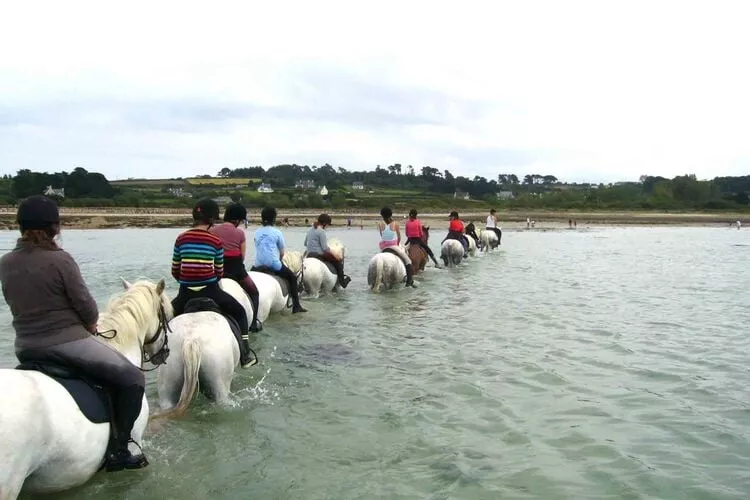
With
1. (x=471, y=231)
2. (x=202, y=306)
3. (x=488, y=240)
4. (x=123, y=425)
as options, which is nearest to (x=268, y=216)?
(x=202, y=306)

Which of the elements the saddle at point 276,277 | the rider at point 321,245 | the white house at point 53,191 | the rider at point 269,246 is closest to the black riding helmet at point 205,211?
the rider at point 269,246

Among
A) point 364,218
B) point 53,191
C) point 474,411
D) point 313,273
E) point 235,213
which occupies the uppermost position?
point 235,213

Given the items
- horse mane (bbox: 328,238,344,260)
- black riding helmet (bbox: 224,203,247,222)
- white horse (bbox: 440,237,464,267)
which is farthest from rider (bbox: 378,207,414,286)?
black riding helmet (bbox: 224,203,247,222)

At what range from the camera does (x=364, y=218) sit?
2857 inches

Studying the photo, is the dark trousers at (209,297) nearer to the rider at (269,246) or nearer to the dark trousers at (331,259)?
the rider at (269,246)

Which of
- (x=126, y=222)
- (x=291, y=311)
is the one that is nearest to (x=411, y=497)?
(x=291, y=311)

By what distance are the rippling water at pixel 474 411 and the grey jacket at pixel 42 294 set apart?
133 cm

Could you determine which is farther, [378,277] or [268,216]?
[378,277]

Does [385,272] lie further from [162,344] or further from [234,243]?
[162,344]

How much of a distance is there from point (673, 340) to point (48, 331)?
958cm

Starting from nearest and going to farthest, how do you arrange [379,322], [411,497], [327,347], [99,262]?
[411,497]
[327,347]
[379,322]
[99,262]

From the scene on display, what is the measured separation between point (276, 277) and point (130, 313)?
256 inches

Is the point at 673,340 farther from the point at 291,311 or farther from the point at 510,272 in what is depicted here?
the point at 510,272

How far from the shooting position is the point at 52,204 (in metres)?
4.23
